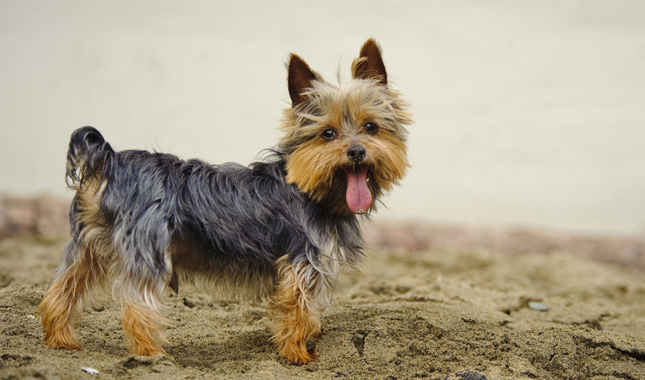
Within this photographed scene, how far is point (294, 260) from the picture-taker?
3.91m

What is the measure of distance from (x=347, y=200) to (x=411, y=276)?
2.62 metres

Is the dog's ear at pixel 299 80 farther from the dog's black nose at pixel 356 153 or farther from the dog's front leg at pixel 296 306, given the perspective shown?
the dog's front leg at pixel 296 306

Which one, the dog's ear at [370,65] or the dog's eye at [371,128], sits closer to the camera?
the dog's eye at [371,128]

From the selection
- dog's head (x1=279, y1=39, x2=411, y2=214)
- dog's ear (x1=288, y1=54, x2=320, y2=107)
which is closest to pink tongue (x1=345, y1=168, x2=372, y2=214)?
dog's head (x1=279, y1=39, x2=411, y2=214)

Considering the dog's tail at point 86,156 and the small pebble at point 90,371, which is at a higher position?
the dog's tail at point 86,156

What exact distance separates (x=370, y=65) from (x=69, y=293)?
2.23 meters

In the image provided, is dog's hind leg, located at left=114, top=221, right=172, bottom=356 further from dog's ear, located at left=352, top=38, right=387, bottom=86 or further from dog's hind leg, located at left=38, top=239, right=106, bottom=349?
dog's ear, located at left=352, top=38, right=387, bottom=86

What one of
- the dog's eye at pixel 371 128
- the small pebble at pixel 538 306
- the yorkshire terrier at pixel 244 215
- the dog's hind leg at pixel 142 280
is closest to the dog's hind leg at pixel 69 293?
the yorkshire terrier at pixel 244 215

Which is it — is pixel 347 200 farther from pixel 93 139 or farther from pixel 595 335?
pixel 595 335

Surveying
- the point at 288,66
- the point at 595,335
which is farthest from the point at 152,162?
the point at 595,335

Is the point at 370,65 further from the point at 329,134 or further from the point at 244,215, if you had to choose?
the point at 244,215

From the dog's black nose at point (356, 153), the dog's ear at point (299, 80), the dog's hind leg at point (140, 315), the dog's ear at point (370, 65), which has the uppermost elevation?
the dog's ear at point (370, 65)

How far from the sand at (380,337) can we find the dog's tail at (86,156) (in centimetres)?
97

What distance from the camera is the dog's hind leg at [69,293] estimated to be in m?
3.79
